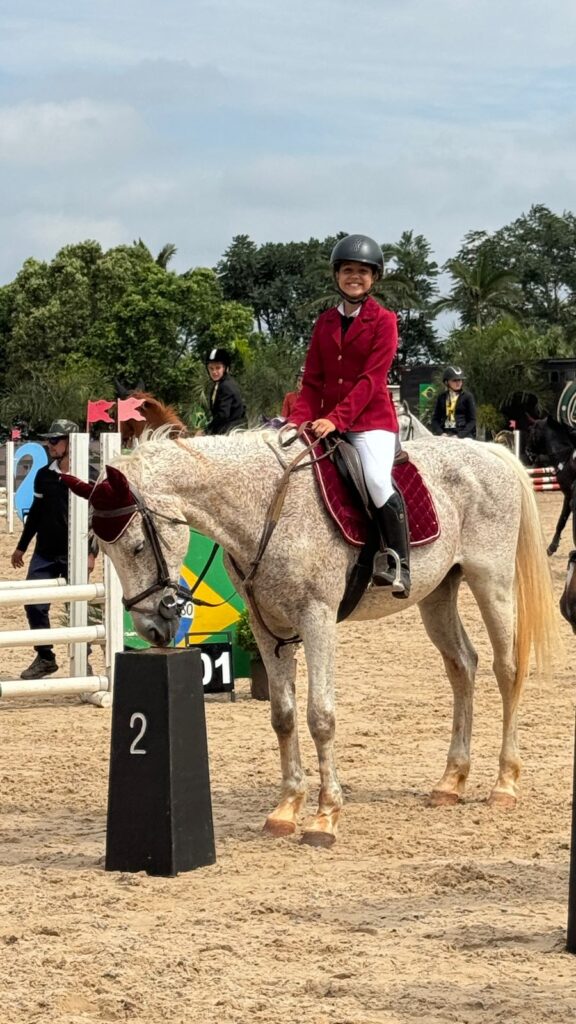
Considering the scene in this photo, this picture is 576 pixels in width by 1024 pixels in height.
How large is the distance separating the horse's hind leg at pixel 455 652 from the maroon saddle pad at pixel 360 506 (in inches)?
24.3

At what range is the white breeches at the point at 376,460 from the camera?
6.45 metres

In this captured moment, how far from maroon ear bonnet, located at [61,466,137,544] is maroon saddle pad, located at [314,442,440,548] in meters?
0.98

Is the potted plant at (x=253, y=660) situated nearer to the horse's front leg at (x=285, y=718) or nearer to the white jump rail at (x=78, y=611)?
the white jump rail at (x=78, y=611)

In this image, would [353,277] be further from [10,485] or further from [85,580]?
[10,485]

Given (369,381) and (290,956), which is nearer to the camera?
(290,956)

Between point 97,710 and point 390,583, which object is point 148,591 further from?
point 97,710

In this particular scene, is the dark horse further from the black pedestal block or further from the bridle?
the black pedestal block

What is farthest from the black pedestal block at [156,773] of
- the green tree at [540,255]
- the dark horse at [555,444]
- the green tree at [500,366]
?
the green tree at [540,255]

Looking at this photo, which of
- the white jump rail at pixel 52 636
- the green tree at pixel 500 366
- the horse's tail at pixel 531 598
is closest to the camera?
the horse's tail at pixel 531 598

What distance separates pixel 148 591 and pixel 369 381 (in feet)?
4.79

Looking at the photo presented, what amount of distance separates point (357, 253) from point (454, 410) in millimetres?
11628

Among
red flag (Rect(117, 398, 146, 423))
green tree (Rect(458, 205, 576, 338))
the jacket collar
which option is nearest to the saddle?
the jacket collar

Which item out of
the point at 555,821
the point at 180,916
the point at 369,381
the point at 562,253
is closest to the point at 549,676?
the point at 555,821

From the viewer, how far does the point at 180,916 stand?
16.6ft
